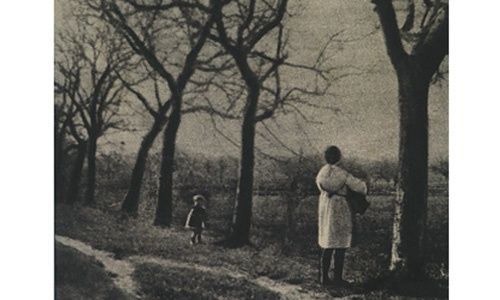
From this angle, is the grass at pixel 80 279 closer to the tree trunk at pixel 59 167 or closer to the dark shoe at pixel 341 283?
Answer: the tree trunk at pixel 59 167

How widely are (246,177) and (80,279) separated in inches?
38.0

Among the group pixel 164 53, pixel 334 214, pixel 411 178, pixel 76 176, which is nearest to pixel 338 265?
pixel 334 214

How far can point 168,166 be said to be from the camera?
349cm

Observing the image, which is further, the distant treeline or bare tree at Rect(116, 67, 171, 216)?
bare tree at Rect(116, 67, 171, 216)

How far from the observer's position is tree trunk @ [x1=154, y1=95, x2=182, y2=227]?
348 centimetres

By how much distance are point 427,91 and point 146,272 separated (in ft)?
4.70

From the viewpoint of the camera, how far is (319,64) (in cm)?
321

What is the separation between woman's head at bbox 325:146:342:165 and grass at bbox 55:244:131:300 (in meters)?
1.11

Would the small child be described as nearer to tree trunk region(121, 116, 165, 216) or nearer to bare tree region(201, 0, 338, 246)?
bare tree region(201, 0, 338, 246)

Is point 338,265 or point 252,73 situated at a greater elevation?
point 252,73

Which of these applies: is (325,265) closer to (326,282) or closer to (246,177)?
(326,282)
